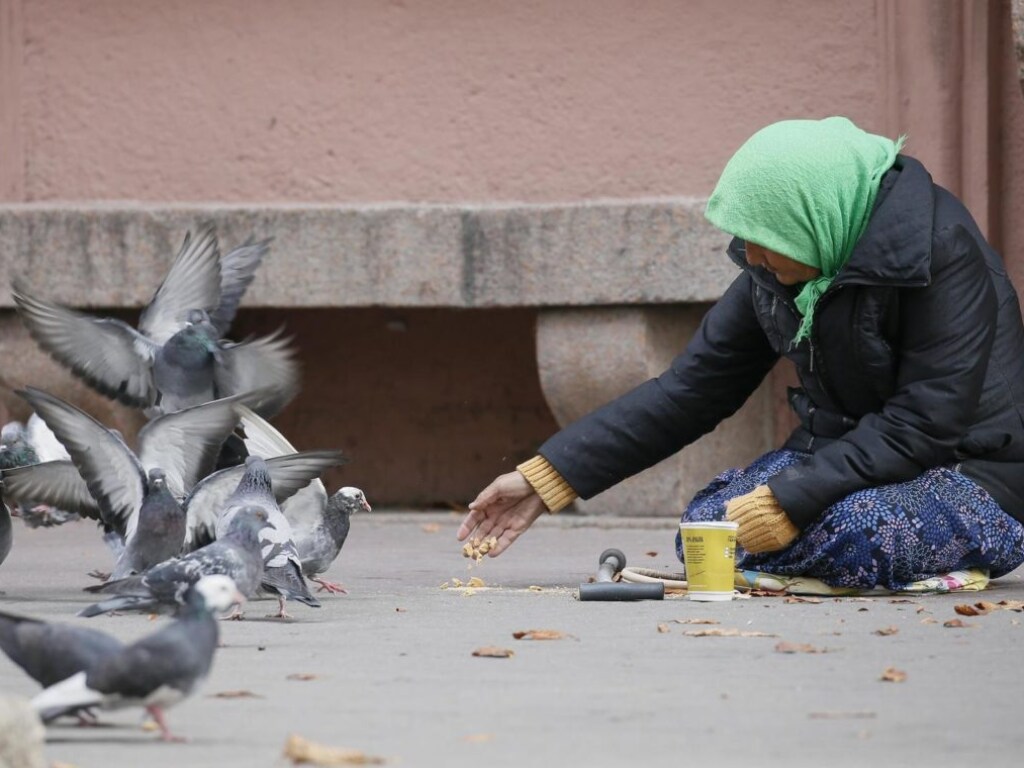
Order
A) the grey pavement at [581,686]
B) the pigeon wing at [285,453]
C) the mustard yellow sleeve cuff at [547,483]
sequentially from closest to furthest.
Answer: the grey pavement at [581,686] → the mustard yellow sleeve cuff at [547,483] → the pigeon wing at [285,453]

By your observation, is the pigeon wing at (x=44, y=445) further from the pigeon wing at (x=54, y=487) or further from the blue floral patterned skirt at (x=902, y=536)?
the blue floral patterned skirt at (x=902, y=536)

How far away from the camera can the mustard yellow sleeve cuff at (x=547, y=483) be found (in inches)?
191

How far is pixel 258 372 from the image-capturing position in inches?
253

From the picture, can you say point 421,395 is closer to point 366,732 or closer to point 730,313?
point 730,313

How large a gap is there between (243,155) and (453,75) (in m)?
1.00

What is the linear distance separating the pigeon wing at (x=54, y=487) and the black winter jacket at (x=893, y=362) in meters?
1.34

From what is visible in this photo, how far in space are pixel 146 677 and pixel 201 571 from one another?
4.21ft

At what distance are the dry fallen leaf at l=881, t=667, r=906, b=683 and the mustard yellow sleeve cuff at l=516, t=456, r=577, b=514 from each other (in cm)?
165

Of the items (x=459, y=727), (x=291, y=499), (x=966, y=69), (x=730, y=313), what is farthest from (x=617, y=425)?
(x=966, y=69)

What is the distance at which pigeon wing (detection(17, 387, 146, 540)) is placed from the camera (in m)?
4.80

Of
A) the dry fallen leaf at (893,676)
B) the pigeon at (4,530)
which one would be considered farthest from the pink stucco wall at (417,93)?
the dry fallen leaf at (893,676)

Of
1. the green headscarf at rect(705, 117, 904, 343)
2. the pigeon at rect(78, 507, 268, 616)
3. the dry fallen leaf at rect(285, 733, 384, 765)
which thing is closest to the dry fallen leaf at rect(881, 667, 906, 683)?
the dry fallen leaf at rect(285, 733, 384, 765)

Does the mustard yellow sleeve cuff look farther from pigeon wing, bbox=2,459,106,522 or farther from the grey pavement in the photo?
pigeon wing, bbox=2,459,106,522

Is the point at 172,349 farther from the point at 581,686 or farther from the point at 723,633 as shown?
the point at 581,686
